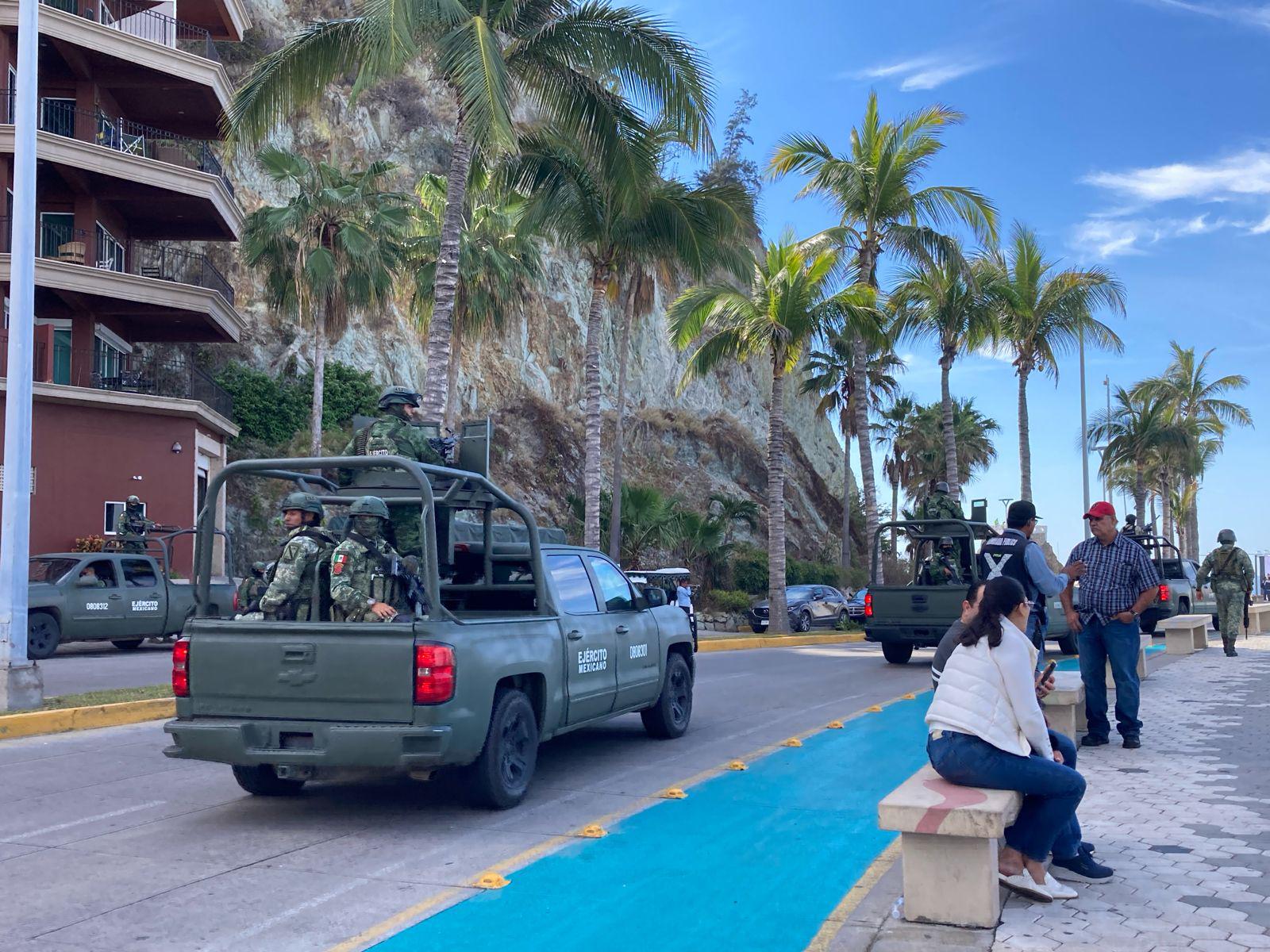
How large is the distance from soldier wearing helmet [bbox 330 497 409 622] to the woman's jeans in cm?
326

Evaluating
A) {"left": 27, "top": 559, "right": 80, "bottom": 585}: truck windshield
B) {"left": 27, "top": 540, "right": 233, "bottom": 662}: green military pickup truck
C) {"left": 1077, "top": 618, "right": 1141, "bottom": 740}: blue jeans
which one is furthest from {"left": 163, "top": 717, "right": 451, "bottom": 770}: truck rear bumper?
{"left": 27, "top": 559, "right": 80, "bottom": 585}: truck windshield

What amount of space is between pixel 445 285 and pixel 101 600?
7630 millimetres

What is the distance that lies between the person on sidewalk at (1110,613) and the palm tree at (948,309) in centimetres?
2022

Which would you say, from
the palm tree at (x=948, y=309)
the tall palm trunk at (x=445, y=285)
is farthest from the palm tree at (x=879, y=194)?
the tall palm trunk at (x=445, y=285)

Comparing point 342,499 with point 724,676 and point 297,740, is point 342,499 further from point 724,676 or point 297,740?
point 724,676

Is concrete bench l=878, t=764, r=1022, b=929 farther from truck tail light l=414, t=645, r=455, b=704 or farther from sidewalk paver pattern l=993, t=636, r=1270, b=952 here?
truck tail light l=414, t=645, r=455, b=704

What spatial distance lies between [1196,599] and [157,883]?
91.8 feet

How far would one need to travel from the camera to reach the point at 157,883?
5.47 metres

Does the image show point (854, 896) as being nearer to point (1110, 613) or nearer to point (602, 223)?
point (1110, 613)

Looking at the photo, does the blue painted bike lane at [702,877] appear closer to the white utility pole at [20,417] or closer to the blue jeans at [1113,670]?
the blue jeans at [1113,670]

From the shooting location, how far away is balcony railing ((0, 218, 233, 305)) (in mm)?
27766

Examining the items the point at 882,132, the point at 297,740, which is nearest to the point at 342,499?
the point at 297,740

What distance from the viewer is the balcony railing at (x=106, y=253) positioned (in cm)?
2777

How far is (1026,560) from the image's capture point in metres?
7.89
